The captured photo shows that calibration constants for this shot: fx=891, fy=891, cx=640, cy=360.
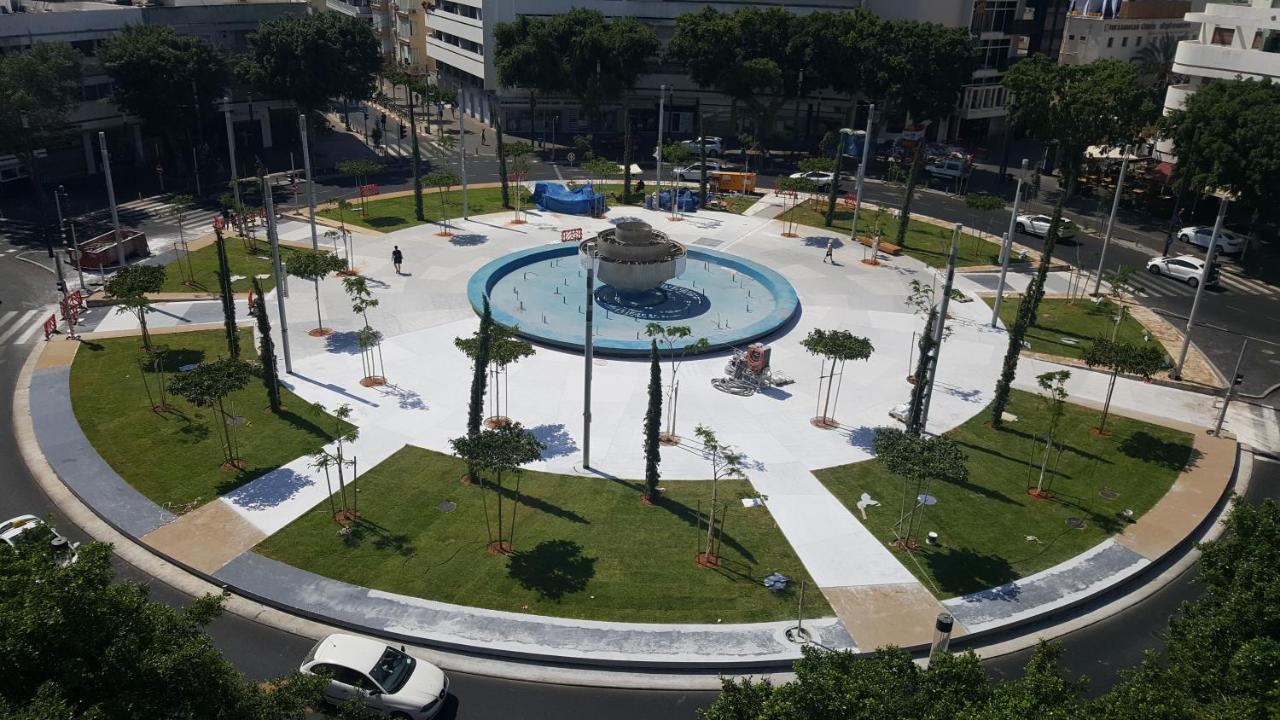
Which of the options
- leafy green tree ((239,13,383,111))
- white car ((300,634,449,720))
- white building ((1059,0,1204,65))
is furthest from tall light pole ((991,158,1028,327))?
white building ((1059,0,1204,65))

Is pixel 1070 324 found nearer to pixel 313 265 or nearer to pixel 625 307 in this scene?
pixel 625 307

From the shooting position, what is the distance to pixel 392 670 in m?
26.2

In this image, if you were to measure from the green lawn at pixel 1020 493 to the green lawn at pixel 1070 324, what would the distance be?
8.67m

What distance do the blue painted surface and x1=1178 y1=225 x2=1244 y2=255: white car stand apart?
115 ft

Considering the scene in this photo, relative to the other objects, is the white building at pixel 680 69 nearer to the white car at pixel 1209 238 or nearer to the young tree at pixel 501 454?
the white car at pixel 1209 238

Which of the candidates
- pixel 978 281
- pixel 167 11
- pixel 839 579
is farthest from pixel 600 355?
pixel 167 11

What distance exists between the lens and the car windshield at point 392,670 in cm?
2569

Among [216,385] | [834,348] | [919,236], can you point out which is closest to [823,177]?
[919,236]

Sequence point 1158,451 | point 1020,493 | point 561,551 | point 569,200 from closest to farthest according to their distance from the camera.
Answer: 1. point 561,551
2. point 1020,493
3. point 1158,451
4. point 569,200

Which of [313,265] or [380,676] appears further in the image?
[313,265]

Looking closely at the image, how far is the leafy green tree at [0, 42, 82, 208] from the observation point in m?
65.2

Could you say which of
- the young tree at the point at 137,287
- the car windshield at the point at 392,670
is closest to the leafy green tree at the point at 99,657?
the car windshield at the point at 392,670

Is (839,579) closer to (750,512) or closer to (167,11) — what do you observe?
(750,512)

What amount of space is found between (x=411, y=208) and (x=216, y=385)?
40.5m
